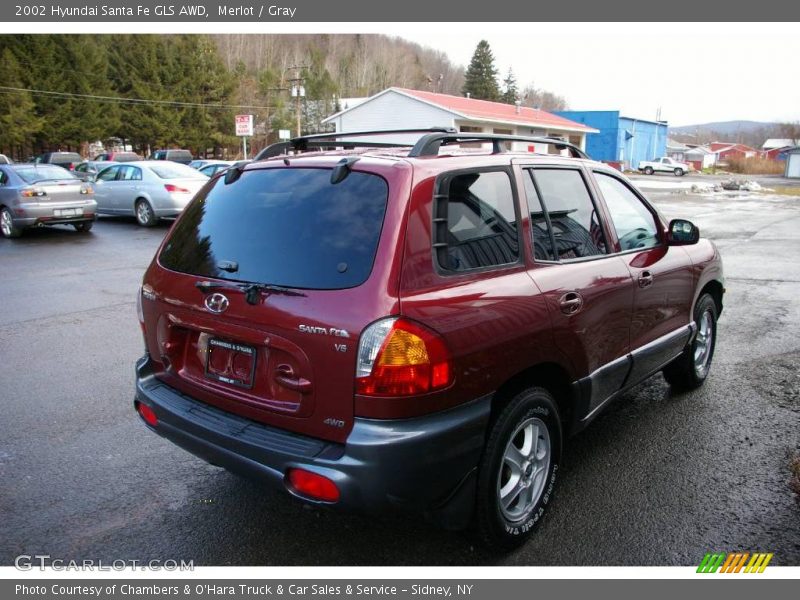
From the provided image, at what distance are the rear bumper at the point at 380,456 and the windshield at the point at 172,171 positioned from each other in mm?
14050

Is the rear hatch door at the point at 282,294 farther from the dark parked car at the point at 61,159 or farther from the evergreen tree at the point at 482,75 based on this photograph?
the evergreen tree at the point at 482,75

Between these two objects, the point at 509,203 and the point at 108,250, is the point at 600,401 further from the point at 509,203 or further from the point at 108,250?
the point at 108,250

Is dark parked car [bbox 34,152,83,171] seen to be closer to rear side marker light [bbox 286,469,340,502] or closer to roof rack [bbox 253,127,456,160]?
roof rack [bbox 253,127,456,160]

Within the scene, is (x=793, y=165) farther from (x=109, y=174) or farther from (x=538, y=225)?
(x=538, y=225)

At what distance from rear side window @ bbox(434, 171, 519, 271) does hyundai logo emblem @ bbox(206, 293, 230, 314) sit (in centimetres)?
98

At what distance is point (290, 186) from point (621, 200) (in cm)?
236

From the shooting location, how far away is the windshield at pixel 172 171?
15.6 metres

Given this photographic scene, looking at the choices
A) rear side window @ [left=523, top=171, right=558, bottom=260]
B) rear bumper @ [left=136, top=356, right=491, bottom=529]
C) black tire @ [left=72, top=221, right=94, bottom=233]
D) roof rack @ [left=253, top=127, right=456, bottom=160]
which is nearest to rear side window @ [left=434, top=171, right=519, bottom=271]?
rear side window @ [left=523, top=171, right=558, bottom=260]

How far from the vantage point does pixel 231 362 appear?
282 cm

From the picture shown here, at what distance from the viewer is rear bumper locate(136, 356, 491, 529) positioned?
2.40 m

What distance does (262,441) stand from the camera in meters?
2.62

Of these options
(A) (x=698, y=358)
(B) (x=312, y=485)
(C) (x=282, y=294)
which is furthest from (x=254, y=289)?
(A) (x=698, y=358)

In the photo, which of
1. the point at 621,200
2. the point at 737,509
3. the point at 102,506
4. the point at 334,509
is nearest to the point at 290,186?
the point at 334,509

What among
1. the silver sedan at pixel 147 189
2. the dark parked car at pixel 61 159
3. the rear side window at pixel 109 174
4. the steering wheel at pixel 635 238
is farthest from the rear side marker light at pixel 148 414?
the dark parked car at pixel 61 159
